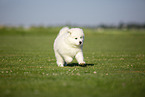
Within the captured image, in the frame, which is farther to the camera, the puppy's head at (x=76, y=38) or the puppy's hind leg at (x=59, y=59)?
the puppy's hind leg at (x=59, y=59)

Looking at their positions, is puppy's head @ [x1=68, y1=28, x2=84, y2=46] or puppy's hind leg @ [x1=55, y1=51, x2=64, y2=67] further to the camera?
puppy's hind leg @ [x1=55, y1=51, x2=64, y2=67]

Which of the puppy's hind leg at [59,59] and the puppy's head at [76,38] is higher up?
the puppy's head at [76,38]

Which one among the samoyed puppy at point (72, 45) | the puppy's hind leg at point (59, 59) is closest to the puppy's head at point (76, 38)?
the samoyed puppy at point (72, 45)

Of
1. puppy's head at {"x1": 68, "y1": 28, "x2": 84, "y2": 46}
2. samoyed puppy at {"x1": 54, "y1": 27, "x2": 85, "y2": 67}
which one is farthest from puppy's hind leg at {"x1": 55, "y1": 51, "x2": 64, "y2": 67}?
puppy's head at {"x1": 68, "y1": 28, "x2": 84, "y2": 46}

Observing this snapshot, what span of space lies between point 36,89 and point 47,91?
1.65 ft

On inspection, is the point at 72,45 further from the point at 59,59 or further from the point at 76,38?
the point at 59,59

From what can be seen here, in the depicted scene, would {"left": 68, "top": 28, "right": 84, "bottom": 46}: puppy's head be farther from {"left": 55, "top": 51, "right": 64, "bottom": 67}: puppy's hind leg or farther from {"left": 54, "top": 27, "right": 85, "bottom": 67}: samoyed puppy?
{"left": 55, "top": 51, "right": 64, "bottom": 67}: puppy's hind leg

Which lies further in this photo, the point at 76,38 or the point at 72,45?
the point at 72,45

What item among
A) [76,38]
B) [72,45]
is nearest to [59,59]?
[72,45]

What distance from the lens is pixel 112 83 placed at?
27.1ft

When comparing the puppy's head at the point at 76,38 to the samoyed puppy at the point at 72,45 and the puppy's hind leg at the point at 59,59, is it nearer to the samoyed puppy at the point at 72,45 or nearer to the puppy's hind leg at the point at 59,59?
the samoyed puppy at the point at 72,45

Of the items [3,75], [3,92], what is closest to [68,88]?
[3,92]

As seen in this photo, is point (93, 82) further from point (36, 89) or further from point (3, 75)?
point (3, 75)

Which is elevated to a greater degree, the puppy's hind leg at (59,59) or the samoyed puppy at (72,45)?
the samoyed puppy at (72,45)
